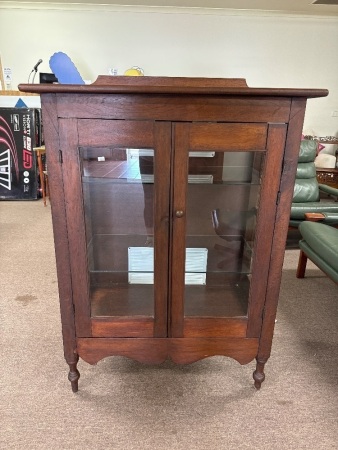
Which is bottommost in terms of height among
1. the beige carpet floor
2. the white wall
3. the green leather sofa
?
the beige carpet floor

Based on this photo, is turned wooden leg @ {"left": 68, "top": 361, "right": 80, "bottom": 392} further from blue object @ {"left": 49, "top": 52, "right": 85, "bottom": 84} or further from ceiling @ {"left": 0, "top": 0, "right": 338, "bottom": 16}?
ceiling @ {"left": 0, "top": 0, "right": 338, "bottom": 16}

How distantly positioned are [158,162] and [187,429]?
3.20 ft

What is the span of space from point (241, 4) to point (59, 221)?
13.2 feet

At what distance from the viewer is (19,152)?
13.2ft

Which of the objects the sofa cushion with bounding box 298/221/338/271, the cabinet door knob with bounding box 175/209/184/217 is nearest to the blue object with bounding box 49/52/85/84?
the cabinet door knob with bounding box 175/209/184/217

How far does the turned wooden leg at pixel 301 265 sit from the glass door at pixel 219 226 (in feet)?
3.76

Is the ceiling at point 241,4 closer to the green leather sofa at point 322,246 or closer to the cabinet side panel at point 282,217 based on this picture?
the green leather sofa at point 322,246

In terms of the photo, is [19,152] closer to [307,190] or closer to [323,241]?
[307,190]

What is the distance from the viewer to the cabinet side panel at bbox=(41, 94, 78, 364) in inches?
38.2

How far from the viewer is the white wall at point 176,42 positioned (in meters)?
4.02

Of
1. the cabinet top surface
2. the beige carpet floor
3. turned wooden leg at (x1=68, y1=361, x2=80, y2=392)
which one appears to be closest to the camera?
the cabinet top surface

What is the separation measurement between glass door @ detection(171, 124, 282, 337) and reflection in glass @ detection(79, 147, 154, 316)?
0.36 feet

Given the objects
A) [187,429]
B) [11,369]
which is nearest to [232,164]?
[187,429]

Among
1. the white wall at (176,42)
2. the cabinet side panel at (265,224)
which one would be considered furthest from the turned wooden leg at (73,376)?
the white wall at (176,42)
